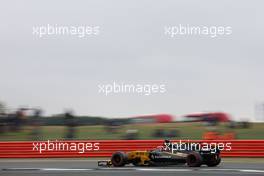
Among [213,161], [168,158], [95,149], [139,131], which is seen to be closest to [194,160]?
[213,161]

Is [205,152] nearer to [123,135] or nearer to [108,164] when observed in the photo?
[108,164]

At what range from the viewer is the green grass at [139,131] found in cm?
2731

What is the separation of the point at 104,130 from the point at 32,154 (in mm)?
3837

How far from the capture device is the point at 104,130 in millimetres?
28078

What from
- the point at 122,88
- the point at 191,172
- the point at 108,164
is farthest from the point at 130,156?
the point at 122,88

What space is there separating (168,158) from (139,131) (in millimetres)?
9881

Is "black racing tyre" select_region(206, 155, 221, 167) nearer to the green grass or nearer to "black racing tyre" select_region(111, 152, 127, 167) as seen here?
"black racing tyre" select_region(111, 152, 127, 167)

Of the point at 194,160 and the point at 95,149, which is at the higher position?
the point at 95,149

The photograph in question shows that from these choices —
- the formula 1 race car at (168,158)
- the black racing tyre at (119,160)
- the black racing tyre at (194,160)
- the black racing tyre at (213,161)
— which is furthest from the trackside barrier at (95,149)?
the black racing tyre at (194,160)

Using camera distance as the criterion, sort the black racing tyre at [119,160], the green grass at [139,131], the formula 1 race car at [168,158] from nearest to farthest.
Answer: the formula 1 race car at [168,158] → the black racing tyre at [119,160] → the green grass at [139,131]

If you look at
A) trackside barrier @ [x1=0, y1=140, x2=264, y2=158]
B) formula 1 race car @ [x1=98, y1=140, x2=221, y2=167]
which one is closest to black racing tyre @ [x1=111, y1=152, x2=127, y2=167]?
formula 1 race car @ [x1=98, y1=140, x2=221, y2=167]

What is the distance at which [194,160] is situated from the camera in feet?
57.3

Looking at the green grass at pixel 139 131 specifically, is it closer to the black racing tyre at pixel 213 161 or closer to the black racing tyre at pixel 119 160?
the black racing tyre at pixel 119 160

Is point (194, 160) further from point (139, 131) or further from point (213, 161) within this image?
point (139, 131)
